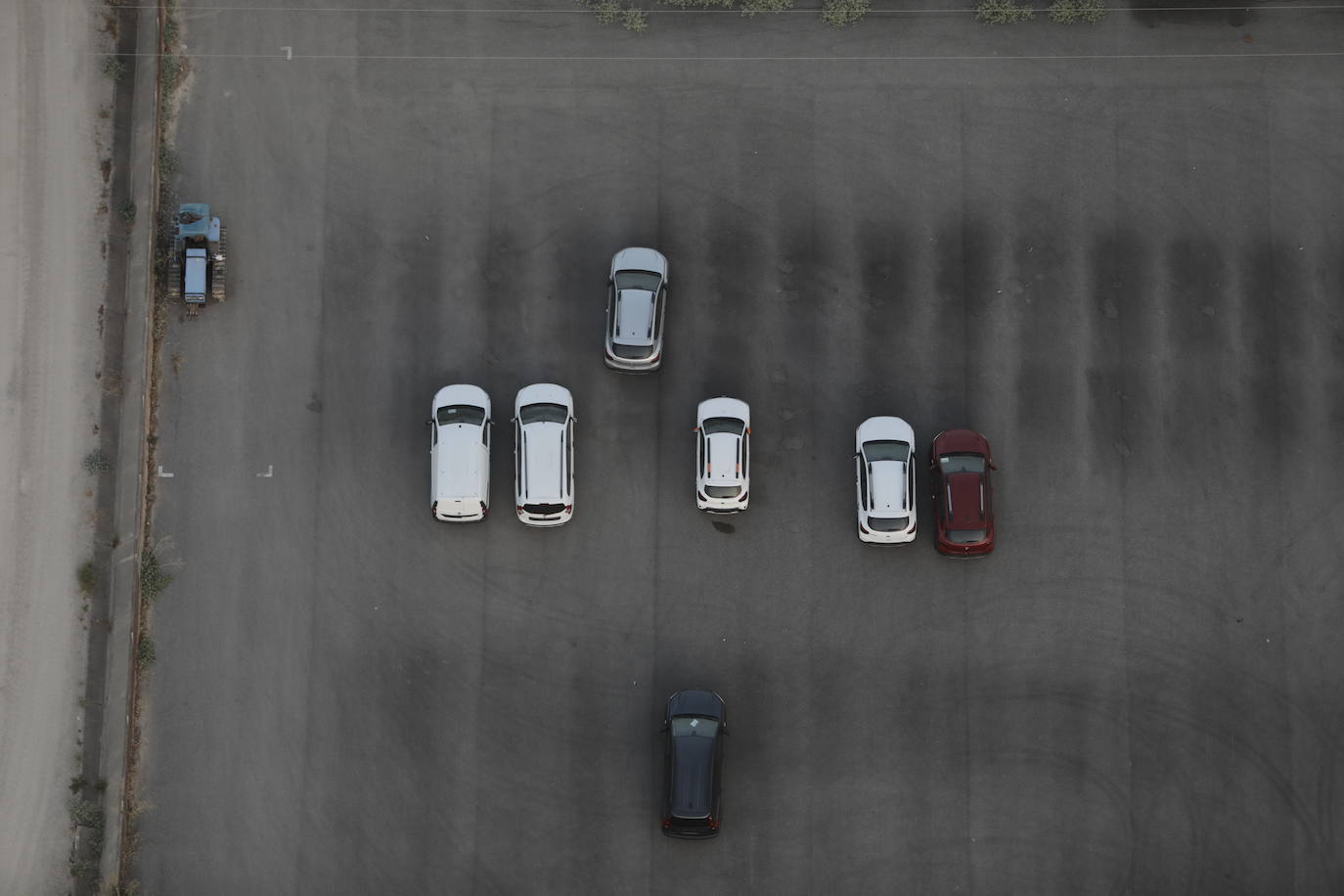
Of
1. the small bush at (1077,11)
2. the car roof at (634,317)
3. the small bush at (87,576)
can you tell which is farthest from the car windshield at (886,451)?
the small bush at (87,576)

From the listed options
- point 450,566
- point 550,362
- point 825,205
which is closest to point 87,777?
point 450,566

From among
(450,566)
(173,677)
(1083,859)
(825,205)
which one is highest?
(825,205)

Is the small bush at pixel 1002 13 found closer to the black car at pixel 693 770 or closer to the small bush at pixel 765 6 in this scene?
the small bush at pixel 765 6

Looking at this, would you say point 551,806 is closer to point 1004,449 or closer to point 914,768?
point 914,768

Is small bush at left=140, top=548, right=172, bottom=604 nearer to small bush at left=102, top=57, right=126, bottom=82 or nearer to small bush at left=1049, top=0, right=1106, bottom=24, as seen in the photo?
small bush at left=102, top=57, right=126, bottom=82

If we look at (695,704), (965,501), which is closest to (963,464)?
(965,501)

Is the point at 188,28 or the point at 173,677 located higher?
the point at 188,28
